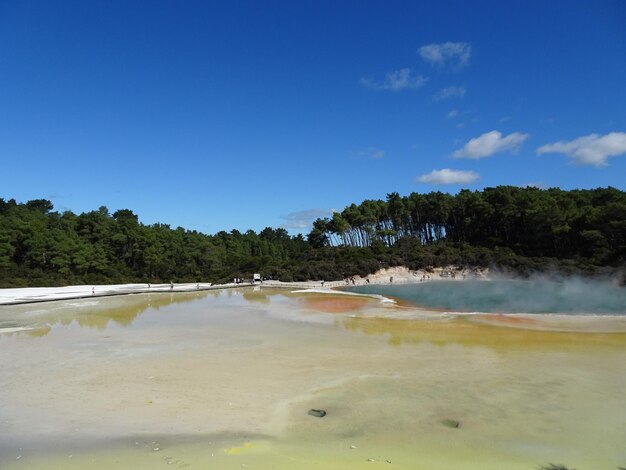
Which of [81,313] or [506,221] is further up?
[506,221]

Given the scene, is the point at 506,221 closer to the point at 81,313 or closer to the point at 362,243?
the point at 362,243

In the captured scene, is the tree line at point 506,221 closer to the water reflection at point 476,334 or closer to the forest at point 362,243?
the forest at point 362,243

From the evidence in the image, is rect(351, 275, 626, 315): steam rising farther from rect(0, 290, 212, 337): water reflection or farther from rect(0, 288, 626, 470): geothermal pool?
rect(0, 290, 212, 337): water reflection

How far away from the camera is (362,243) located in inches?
2790

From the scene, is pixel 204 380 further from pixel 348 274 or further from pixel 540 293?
pixel 348 274

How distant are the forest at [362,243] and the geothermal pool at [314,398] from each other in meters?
31.3

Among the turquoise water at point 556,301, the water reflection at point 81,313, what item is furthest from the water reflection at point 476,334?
the water reflection at point 81,313

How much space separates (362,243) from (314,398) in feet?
207

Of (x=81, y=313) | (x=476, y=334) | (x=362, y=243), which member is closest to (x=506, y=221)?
(x=362, y=243)

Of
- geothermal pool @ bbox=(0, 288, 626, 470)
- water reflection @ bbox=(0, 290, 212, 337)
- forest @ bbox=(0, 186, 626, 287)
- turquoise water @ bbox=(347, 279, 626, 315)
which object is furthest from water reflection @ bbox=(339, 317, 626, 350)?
forest @ bbox=(0, 186, 626, 287)

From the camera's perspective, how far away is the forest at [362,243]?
4253cm

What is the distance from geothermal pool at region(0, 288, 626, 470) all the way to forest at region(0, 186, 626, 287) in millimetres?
31275

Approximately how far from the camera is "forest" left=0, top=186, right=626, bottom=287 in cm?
4253

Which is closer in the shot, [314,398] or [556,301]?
[314,398]
